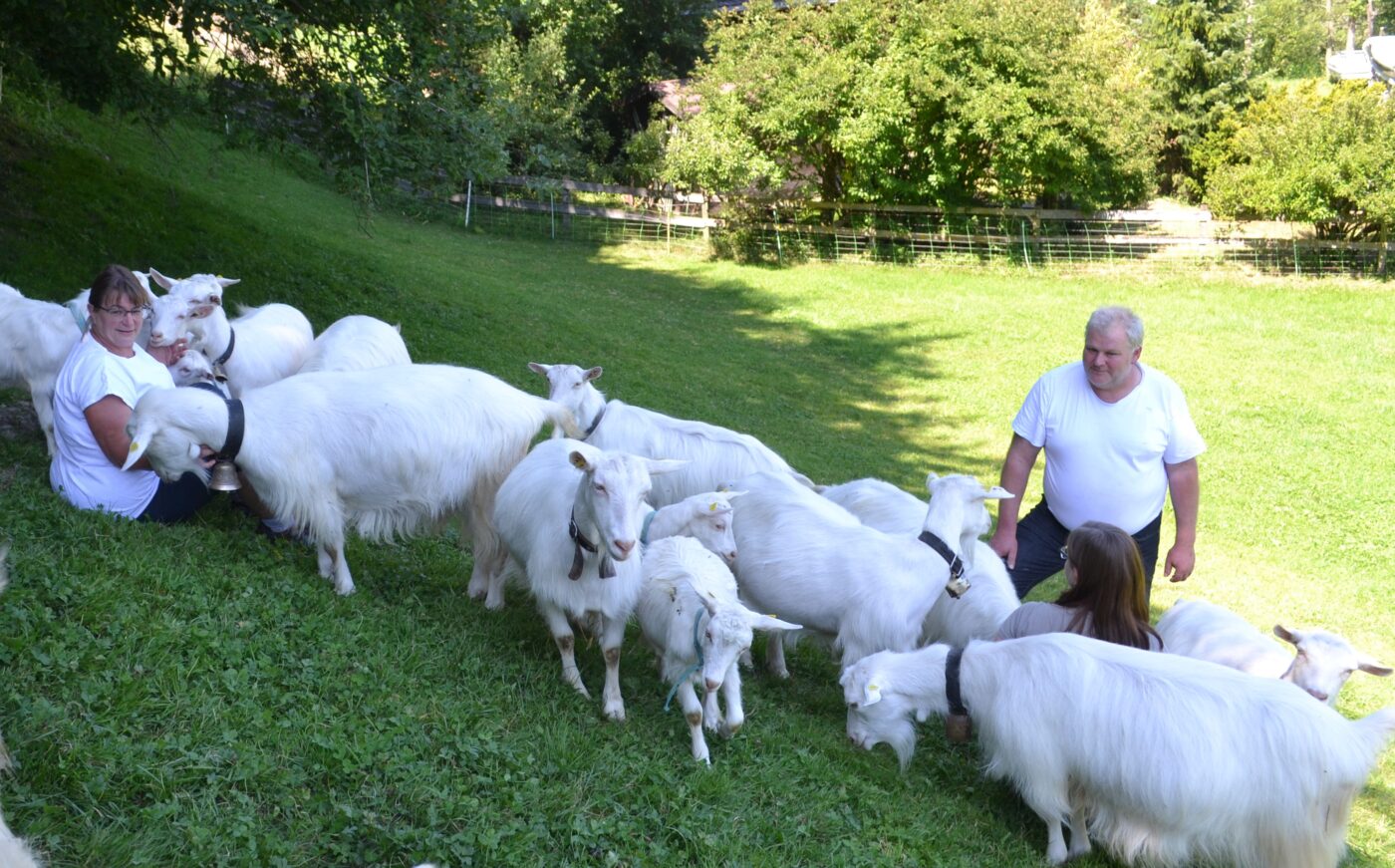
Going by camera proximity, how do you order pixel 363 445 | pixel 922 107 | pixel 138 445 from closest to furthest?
pixel 138 445 → pixel 363 445 → pixel 922 107

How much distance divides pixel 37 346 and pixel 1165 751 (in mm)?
6636

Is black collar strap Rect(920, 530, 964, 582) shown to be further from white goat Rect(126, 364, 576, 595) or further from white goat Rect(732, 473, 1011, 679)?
white goat Rect(126, 364, 576, 595)

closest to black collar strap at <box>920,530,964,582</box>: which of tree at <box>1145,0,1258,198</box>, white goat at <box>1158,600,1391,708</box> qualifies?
white goat at <box>1158,600,1391,708</box>

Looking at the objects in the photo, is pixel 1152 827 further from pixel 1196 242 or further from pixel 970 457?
pixel 1196 242

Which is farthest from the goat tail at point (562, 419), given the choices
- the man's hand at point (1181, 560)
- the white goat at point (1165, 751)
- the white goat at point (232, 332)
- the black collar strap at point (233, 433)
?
the man's hand at point (1181, 560)

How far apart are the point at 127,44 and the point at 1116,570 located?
32.9ft

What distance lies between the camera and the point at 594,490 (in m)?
4.90

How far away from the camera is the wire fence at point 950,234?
23.3 meters

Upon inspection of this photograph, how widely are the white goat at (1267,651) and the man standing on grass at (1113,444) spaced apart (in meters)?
0.26

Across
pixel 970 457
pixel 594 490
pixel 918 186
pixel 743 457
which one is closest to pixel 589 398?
pixel 743 457

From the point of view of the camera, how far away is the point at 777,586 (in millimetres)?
6039

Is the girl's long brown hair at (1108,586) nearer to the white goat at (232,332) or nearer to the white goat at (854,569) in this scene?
the white goat at (854,569)

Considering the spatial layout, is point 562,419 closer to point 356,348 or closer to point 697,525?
point 697,525

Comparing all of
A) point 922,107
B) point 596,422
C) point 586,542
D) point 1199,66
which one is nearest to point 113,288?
point 586,542
